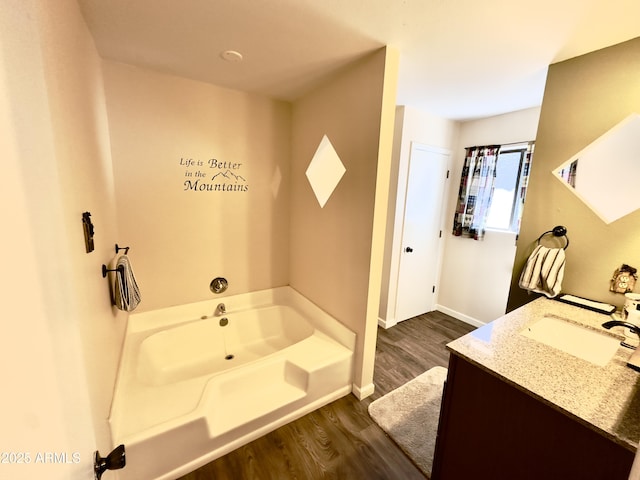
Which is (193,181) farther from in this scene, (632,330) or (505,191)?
(505,191)

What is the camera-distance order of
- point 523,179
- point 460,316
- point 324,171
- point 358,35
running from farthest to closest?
1. point 460,316
2. point 523,179
3. point 324,171
4. point 358,35

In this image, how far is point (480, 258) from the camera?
2982 millimetres

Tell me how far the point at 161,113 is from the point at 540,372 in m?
2.82

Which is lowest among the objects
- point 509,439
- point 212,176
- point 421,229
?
point 509,439

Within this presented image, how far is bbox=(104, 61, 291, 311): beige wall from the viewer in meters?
2.01

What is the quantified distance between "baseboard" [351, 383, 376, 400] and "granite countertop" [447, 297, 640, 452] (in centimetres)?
110

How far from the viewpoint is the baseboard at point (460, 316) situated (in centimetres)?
309

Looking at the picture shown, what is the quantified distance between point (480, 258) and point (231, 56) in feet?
10.2

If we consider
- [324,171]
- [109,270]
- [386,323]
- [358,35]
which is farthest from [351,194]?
[386,323]

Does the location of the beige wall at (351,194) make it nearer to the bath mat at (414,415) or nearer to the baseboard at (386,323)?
the bath mat at (414,415)

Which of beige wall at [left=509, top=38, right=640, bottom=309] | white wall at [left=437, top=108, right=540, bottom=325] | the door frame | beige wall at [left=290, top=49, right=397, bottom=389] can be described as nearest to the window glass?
white wall at [left=437, top=108, right=540, bottom=325]

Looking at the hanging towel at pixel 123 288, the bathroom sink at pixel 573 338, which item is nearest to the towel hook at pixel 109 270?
the hanging towel at pixel 123 288

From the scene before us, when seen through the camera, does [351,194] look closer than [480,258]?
Yes

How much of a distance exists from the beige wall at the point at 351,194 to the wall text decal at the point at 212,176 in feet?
2.02
